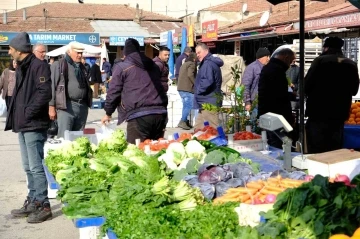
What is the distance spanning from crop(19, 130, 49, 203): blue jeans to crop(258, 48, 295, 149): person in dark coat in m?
2.50

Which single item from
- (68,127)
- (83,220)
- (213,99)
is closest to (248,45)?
(213,99)

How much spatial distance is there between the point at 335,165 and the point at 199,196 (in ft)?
3.35

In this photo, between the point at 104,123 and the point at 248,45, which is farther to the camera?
the point at 248,45

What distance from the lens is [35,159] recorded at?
6035 mm

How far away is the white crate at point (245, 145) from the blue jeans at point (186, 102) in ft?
22.0

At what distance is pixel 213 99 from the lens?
374 inches

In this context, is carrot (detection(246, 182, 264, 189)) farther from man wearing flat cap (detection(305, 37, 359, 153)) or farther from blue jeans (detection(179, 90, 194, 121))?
blue jeans (detection(179, 90, 194, 121))

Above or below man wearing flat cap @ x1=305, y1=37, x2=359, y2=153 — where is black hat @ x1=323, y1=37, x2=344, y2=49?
above

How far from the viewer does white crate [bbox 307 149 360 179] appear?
13.4ft

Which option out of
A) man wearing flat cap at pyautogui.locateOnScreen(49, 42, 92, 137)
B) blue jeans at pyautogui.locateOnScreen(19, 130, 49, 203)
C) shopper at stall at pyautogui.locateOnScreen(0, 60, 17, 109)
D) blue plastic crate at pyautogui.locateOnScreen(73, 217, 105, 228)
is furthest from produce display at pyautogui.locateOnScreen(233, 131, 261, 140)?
shopper at stall at pyautogui.locateOnScreen(0, 60, 17, 109)

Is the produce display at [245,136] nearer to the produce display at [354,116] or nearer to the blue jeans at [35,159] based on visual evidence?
the blue jeans at [35,159]

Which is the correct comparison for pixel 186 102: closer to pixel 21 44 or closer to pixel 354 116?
pixel 354 116

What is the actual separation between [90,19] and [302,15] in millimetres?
35519

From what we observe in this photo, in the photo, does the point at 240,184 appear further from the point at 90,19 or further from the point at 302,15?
the point at 90,19
